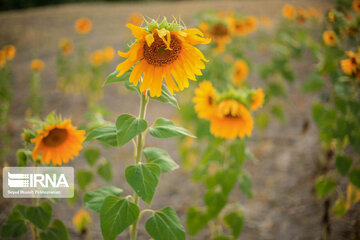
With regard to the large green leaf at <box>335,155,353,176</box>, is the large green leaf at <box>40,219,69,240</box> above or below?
below

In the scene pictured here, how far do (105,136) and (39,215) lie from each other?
64 centimetres

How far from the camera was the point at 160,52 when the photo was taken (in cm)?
109

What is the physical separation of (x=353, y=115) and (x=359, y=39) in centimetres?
93

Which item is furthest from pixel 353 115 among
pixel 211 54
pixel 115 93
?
pixel 115 93

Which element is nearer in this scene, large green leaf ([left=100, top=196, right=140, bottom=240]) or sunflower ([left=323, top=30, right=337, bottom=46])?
large green leaf ([left=100, top=196, right=140, bottom=240])

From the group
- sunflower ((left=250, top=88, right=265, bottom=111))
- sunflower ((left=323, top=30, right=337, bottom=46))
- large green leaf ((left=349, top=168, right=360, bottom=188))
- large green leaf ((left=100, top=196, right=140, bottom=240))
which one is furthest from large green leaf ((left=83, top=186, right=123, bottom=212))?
sunflower ((left=323, top=30, right=337, bottom=46))

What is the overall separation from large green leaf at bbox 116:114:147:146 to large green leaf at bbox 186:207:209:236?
1.08 metres

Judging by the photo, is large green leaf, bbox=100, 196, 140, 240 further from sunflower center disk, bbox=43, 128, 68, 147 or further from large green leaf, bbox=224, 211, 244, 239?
large green leaf, bbox=224, 211, 244, 239

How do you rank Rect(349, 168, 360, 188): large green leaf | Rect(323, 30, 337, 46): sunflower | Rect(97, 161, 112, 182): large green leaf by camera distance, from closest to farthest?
Rect(349, 168, 360, 188): large green leaf, Rect(97, 161, 112, 182): large green leaf, Rect(323, 30, 337, 46): sunflower

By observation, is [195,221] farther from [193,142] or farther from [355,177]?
[193,142]

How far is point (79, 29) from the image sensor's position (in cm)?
446

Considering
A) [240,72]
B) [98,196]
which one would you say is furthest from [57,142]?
[240,72]

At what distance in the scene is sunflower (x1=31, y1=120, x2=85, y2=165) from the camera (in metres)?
1.39

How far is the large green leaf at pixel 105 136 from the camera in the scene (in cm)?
118
